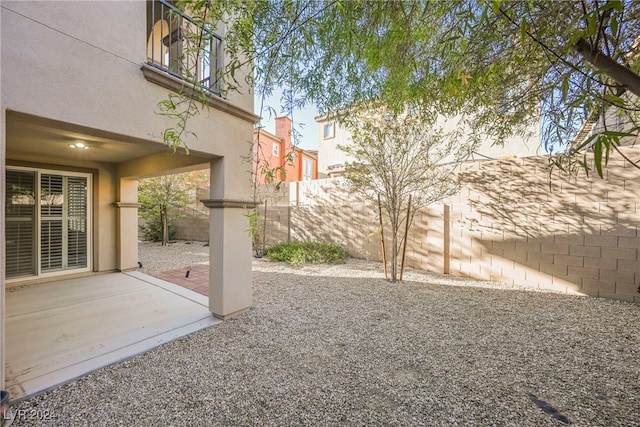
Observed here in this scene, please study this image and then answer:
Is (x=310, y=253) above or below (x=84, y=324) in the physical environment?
above

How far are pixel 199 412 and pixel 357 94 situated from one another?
10.5ft

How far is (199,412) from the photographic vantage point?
79.2 inches

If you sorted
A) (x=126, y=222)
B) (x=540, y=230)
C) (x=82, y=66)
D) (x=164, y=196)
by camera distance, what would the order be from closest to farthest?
(x=82, y=66)
(x=540, y=230)
(x=126, y=222)
(x=164, y=196)

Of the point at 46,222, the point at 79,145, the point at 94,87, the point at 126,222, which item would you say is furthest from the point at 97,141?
the point at 46,222

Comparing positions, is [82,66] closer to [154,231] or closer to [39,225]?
[39,225]

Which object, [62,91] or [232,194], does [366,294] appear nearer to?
[232,194]

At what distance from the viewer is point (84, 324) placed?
11.0 feet

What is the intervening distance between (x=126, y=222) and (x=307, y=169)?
13850mm

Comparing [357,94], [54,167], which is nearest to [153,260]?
[54,167]

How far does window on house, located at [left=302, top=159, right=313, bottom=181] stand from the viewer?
18.5m

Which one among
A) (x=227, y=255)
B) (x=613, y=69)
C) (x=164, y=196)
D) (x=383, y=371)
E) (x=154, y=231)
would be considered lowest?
(x=383, y=371)

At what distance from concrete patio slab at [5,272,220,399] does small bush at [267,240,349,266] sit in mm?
3142

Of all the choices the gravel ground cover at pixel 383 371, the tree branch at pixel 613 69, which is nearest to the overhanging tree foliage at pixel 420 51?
the tree branch at pixel 613 69

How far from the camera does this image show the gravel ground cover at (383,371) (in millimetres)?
1995
